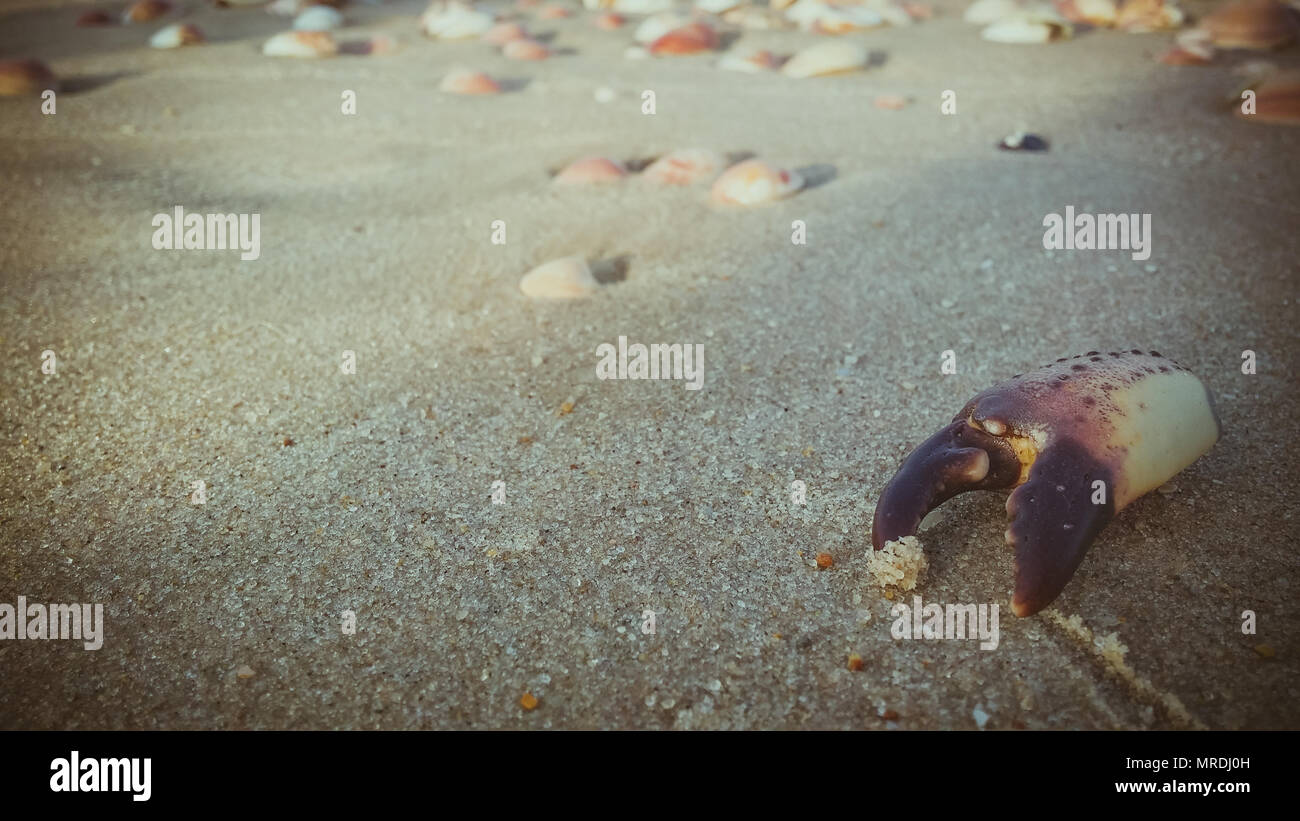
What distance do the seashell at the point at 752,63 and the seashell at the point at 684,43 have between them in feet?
1.00

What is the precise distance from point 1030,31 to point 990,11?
58 centimetres

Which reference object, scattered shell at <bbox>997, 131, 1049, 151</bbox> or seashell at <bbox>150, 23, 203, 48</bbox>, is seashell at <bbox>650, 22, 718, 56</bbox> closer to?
scattered shell at <bbox>997, 131, 1049, 151</bbox>

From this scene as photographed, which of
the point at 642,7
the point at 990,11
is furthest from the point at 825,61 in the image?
the point at 642,7

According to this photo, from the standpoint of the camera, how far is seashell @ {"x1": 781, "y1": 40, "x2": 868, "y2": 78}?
493cm

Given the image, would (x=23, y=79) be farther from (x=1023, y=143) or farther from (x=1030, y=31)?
(x=1030, y=31)

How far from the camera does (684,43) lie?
5.35m

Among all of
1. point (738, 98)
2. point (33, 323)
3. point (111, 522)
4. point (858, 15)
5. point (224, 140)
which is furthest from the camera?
point (858, 15)

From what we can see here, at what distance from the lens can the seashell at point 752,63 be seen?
5.02 metres

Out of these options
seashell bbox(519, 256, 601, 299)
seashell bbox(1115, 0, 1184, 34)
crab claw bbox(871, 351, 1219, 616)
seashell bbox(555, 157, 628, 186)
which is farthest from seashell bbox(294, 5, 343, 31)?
crab claw bbox(871, 351, 1219, 616)

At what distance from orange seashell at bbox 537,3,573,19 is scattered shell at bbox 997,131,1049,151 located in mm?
3878

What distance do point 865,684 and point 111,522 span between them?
1.85 m
